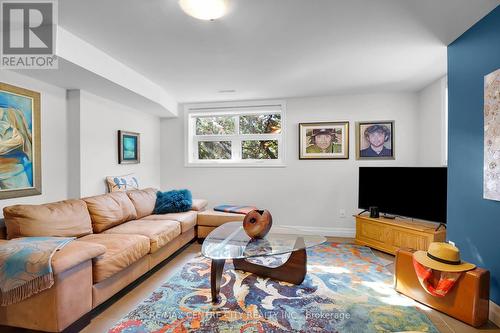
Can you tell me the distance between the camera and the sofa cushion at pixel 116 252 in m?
2.06

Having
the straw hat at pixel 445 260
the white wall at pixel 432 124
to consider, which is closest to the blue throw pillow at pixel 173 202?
the straw hat at pixel 445 260

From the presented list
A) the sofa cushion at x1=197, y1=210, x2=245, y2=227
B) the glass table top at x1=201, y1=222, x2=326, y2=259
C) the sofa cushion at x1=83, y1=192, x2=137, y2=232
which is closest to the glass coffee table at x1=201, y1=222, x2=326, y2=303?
the glass table top at x1=201, y1=222, x2=326, y2=259

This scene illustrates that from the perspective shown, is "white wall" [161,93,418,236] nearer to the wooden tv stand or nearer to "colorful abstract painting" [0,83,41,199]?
the wooden tv stand

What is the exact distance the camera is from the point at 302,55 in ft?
9.16

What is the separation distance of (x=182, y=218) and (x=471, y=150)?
10.3ft

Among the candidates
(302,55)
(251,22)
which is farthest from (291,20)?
(302,55)

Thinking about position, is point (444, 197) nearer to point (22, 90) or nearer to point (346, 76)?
point (346, 76)

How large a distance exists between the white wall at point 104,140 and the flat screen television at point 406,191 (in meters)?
3.52

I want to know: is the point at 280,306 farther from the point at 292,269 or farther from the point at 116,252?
the point at 116,252

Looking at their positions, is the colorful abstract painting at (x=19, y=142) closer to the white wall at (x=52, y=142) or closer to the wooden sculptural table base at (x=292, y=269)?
the white wall at (x=52, y=142)

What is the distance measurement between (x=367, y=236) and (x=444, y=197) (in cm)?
109

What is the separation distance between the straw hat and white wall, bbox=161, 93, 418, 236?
7.00 ft

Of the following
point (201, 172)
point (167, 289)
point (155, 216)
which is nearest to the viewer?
point (167, 289)

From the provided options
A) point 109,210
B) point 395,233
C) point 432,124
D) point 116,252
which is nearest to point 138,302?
point 116,252
